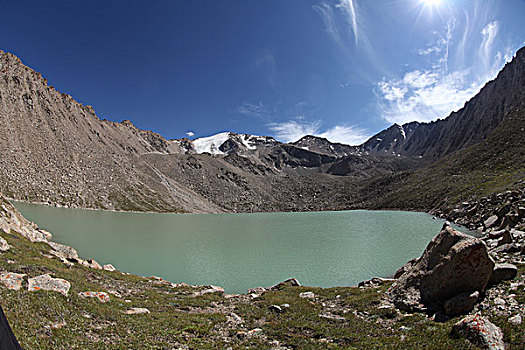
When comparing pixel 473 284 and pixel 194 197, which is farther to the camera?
pixel 194 197

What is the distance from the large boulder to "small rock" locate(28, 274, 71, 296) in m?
18.3

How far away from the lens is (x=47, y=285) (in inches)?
447

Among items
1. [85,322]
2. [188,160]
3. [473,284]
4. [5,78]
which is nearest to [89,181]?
[5,78]

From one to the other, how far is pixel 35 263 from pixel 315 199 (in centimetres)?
18442

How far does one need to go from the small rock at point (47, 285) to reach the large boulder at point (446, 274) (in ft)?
59.9

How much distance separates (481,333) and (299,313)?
967 centimetres

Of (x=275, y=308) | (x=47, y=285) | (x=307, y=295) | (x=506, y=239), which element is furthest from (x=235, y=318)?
(x=506, y=239)

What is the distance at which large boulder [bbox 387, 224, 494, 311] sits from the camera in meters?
12.6

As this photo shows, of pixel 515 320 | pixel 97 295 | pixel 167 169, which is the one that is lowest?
pixel 515 320

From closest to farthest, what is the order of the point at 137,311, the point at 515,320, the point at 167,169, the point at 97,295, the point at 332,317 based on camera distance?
the point at 515,320, the point at 97,295, the point at 137,311, the point at 332,317, the point at 167,169

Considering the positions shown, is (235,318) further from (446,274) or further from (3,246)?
(3,246)

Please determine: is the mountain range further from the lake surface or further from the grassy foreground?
the grassy foreground

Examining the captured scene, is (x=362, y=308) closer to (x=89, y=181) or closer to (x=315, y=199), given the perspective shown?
(x=89, y=181)

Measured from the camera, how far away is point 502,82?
178 meters
